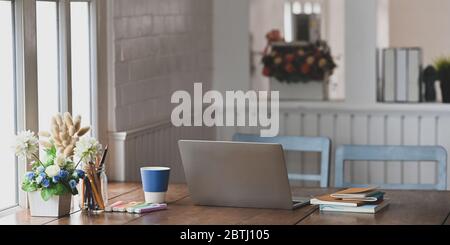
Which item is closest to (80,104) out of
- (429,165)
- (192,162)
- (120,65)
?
(120,65)

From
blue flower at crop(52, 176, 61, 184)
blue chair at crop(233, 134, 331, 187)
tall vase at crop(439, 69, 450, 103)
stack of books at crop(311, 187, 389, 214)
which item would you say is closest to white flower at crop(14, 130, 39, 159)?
blue flower at crop(52, 176, 61, 184)

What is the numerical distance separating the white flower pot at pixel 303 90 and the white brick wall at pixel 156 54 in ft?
1.43

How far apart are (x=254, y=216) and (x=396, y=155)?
3.00 feet

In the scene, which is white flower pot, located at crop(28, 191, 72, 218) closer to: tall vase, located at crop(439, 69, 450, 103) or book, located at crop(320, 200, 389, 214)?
book, located at crop(320, 200, 389, 214)

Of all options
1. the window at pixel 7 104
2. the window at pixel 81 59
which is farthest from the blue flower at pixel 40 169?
the window at pixel 81 59

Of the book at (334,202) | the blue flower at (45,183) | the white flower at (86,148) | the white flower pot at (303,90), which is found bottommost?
the book at (334,202)

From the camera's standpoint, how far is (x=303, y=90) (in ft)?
16.3

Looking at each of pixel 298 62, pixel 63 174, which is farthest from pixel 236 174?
pixel 298 62

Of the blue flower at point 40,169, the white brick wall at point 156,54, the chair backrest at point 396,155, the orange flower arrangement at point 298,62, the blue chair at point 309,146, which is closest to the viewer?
the blue flower at point 40,169

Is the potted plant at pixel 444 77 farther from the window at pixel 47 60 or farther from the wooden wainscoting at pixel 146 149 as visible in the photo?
the window at pixel 47 60

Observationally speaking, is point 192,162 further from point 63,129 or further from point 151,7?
point 151,7

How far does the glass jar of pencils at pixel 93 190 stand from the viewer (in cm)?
281

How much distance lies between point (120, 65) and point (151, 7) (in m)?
0.44

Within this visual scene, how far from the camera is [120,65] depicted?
3.67 m
